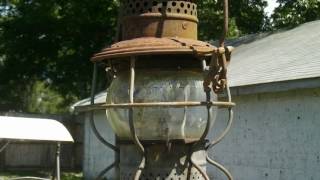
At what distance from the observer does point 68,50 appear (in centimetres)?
3114

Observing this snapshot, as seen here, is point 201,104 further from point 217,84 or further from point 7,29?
point 7,29

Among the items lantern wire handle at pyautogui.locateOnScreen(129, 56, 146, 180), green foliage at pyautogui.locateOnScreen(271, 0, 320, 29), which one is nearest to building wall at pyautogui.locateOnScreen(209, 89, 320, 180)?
lantern wire handle at pyautogui.locateOnScreen(129, 56, 146, 180)

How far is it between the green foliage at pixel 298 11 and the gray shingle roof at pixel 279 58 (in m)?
7.82

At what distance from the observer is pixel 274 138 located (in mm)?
12641

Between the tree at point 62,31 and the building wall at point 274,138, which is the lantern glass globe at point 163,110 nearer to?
the building wall at point 274,138

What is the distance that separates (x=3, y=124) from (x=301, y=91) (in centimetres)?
544

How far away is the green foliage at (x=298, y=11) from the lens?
26.1 m

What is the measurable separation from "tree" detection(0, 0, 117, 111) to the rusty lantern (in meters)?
25.6

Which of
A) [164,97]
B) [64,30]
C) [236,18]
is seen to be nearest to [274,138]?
[164,97]

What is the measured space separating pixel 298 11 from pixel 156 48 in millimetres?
23943

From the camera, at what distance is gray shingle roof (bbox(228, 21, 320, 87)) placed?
1195 centimetres

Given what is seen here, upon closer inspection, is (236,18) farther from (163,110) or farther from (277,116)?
(163,110)

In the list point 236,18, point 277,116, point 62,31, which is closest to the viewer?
point 277,116

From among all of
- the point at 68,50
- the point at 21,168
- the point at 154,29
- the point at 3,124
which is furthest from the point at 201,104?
the point at 68,50
